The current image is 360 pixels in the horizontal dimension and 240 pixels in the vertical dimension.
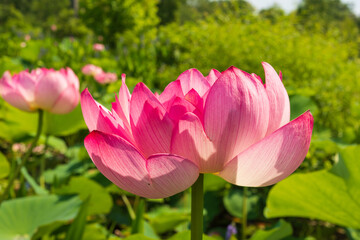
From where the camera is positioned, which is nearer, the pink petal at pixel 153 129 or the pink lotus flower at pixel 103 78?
the pink petal at pixel 153 129

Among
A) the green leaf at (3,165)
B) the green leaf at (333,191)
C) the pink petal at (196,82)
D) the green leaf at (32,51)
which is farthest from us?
the green leaf at (32,51)

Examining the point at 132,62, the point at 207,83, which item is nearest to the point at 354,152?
the point at 207,83

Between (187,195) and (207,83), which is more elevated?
(207,83)

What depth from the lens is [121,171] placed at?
315 millimetres

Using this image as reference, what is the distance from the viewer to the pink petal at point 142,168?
0.30m

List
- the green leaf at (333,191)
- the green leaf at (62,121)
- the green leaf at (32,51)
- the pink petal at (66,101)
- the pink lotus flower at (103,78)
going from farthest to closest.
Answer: the green leaf at (32,51) → the pink lotus flower at (103,78) → the green leaf at (62,121) → the pink petal at (66,101) → the green leaf at (333,191)

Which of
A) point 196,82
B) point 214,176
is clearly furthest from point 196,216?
point 214,176

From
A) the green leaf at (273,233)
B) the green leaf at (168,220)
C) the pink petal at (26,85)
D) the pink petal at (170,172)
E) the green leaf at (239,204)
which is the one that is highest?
the pink petal at (170,172)

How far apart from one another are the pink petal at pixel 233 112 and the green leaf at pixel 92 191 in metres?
0.81

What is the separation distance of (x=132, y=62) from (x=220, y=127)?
354 cm

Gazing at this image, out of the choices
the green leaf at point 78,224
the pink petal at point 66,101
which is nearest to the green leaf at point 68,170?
the pink petal at point 66,101

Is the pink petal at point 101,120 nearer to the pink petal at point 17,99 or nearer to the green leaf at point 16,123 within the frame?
the pink petal at point 17,99

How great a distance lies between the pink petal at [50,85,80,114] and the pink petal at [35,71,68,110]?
0.04ft

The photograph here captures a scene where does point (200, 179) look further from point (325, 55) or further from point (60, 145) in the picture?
point (325, 55)
